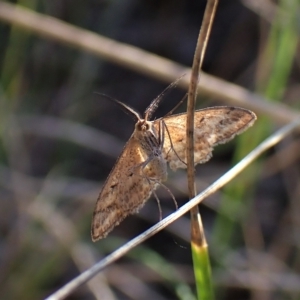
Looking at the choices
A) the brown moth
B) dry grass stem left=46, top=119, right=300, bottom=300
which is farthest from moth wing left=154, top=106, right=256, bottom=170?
dry grass stem left=46, top=119, right=300, bottom=300

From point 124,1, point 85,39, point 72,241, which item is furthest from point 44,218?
point 124,1

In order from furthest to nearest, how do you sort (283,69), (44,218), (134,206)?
(44,218) < (283,69) < (134,206)

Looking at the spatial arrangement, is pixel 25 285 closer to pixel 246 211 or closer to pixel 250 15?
pixel 246 211

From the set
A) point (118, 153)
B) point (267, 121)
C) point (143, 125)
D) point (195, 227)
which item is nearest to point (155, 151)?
point (143, 125)

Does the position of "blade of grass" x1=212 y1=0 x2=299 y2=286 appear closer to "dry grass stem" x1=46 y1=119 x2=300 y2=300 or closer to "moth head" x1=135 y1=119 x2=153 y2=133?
"moth head" x1=135 y1=119 x2=153 y2=133

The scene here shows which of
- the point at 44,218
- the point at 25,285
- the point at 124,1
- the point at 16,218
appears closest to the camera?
the point at 25,285

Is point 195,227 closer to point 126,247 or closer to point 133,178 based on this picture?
point 126,247

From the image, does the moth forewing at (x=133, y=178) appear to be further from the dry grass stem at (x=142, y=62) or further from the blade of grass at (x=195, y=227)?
the dry grass stem at (x=142, y=62)

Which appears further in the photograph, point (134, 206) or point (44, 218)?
point (44, 218)
